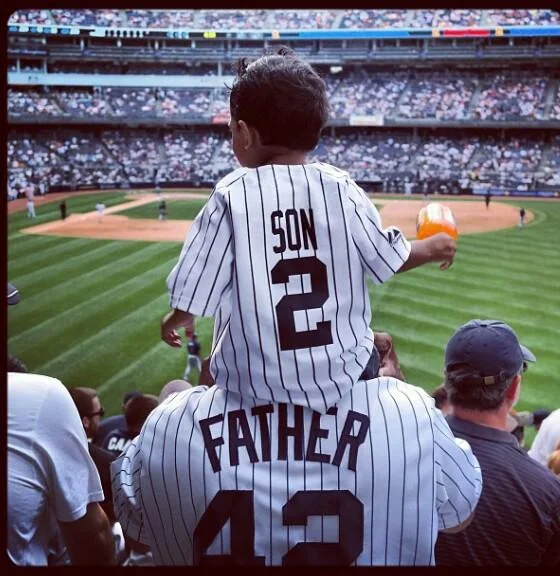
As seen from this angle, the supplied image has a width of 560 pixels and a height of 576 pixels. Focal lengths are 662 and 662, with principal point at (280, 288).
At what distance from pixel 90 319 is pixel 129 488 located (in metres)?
11.5

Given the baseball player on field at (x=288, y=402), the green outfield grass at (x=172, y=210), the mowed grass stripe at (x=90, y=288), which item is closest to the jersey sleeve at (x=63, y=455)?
the baseball player on field at (x=288, y=402)

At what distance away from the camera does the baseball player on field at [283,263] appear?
152cm

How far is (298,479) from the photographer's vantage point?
4.99ft

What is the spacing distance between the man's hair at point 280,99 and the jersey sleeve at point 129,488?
0.85 m

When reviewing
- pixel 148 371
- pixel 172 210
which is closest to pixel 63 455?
pixel 148 371

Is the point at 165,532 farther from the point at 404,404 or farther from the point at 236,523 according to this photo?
the point at 404,404

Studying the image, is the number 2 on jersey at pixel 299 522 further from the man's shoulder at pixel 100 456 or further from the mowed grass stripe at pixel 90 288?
the mowed grass stripe at pixel 90 288

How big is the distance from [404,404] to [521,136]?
112 ft

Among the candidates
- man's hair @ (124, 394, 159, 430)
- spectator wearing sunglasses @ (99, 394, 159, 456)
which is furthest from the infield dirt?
man's hair @ (124, 394, 159, 430)

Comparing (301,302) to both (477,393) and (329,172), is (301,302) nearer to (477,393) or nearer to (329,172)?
(329,172)

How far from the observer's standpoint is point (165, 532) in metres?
1.64

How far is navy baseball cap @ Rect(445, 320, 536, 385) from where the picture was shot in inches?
82.7

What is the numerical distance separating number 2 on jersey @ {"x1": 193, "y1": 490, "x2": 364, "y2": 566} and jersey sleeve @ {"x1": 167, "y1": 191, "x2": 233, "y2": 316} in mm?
450
